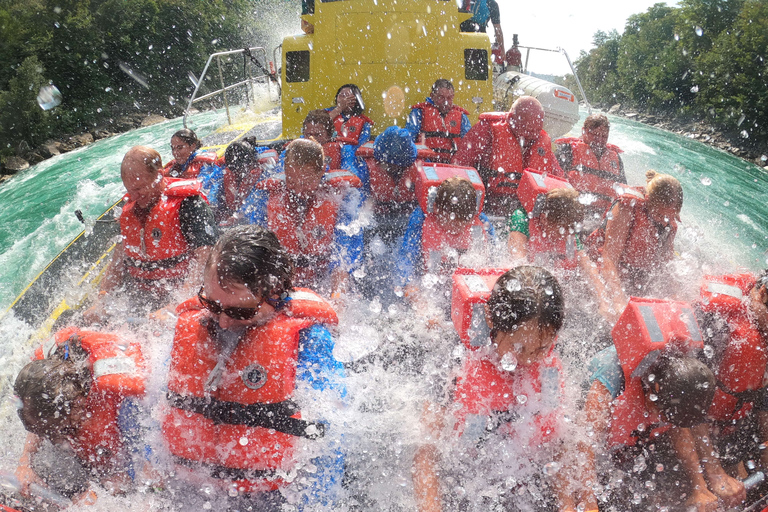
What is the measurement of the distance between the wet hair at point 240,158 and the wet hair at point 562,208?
288cm

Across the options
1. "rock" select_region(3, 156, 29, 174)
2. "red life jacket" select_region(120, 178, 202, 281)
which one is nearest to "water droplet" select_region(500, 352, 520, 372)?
"red life jacket" select_region(120, 178, 202, 281)

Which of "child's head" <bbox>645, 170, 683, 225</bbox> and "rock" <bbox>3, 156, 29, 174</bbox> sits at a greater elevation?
"child's head" <bbox>645, 170, 683, 225</bbox>

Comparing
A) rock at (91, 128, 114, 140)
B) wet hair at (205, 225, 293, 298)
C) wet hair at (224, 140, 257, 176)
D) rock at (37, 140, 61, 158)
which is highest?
wet hair at (205, 225, 293, 298)

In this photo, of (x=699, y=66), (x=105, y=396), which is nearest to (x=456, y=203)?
(x=105, y=396)

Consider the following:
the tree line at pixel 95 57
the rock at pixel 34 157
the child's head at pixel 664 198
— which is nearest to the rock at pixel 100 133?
the tree line at pixel 95 57

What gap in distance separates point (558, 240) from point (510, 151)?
55.6 inches

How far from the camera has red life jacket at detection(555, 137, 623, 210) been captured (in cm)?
465

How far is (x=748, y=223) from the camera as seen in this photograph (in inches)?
277

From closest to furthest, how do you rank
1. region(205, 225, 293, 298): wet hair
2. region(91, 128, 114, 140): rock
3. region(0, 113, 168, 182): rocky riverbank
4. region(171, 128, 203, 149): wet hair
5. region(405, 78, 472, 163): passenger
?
region(205, 225, 293, 298): wet hair < region(171, 128, 203, 149): wet hair < region(405, 78, 472, 163): passenger < region(0, 113, 168, 182): rocky riverbank < region(91, 128, 114, 140): rock

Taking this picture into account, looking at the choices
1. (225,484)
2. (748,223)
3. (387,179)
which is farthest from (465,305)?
(748,223)

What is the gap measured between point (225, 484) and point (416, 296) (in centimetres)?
170

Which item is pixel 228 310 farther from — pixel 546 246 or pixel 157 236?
pixel 546 246

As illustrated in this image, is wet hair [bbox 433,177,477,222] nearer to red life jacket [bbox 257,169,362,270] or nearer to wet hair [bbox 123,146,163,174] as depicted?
red life jacket [bbox 257,169,362,270]

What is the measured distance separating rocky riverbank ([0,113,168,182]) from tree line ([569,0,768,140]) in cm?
2906
